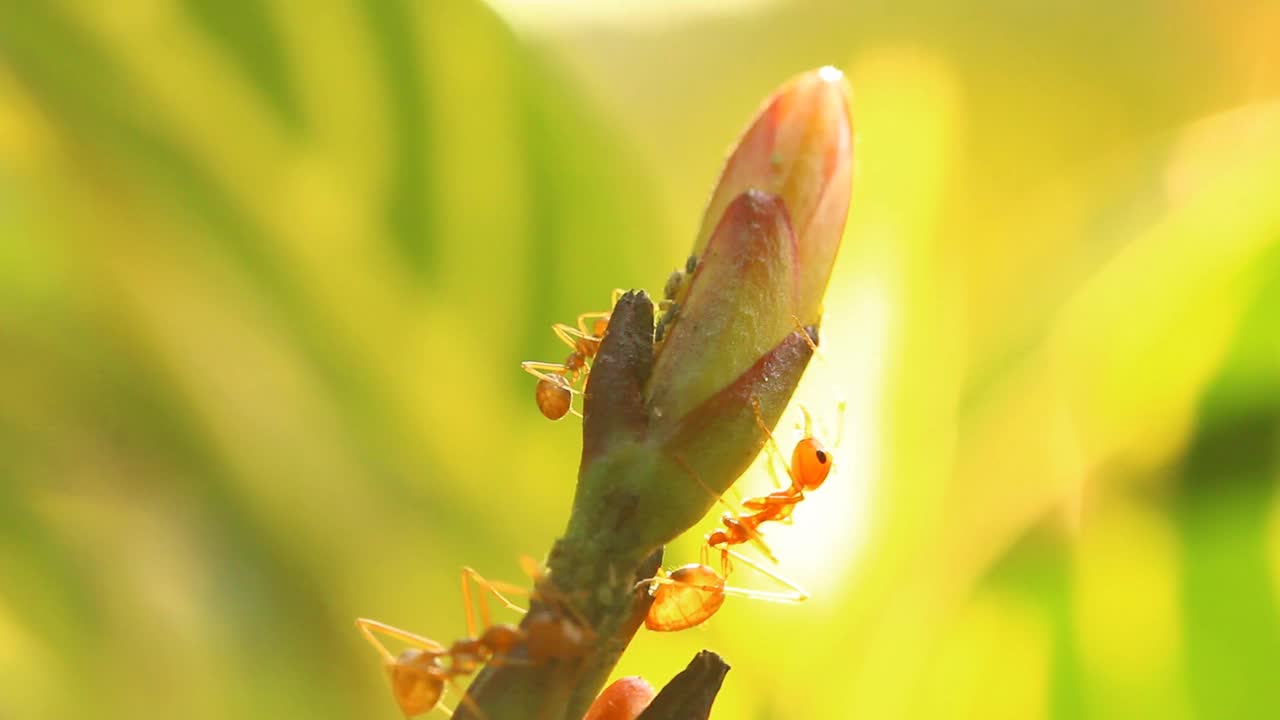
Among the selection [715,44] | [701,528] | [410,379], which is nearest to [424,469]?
[410,379]

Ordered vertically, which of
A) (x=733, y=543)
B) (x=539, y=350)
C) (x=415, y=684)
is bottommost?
(x=415, y=684)

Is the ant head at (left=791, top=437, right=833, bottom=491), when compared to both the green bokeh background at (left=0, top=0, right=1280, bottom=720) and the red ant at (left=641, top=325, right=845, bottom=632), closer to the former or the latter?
the red ant at (left=641, top=325, right=845, bottom=632)

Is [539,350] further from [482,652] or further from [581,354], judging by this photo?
[482,652]

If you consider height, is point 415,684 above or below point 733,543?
below

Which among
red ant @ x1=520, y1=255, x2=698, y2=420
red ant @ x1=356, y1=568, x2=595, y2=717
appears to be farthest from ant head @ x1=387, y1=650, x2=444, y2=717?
red ant @ x1=520, y1=255, x2=698, y2=420

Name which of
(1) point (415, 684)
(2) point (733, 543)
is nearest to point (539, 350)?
(2) point (733, 543)

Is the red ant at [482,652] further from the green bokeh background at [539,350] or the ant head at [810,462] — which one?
the green bokeh background at [539,350]
